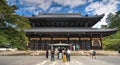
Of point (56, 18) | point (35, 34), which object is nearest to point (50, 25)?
point (56, 18)

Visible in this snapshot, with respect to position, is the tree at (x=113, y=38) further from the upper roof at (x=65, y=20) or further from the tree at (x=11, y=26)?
the tree at (x=11, y=26)

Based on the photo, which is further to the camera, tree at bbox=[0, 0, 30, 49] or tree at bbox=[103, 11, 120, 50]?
tree at bbox=[103, 11, 120, 50]

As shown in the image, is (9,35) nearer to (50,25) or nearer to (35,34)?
(35,34)

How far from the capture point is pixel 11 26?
18406 millimetres

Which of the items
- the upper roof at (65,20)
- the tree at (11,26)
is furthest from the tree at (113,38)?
the tree at (11,26)

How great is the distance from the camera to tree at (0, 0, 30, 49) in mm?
17641

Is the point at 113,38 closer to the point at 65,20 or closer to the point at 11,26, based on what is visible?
the point at 65,20

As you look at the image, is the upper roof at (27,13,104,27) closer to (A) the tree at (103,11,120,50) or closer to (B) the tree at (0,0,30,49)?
(A) the tree at (103,11,120,50)

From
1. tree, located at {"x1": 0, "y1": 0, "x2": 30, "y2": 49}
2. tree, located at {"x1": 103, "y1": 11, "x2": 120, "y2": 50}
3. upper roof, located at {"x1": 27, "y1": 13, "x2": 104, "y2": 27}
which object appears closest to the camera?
tree, located at {"x1": 0, "y1": 0, "x2": 30, "y2": 49}

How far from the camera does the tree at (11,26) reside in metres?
17.6

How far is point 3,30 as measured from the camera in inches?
705

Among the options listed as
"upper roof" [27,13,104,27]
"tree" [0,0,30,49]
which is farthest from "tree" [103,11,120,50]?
"tree" [0,0,30,49]

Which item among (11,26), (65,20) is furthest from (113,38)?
(11,26)

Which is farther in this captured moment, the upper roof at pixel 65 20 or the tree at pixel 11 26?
the upper roof at pixel 65 20
